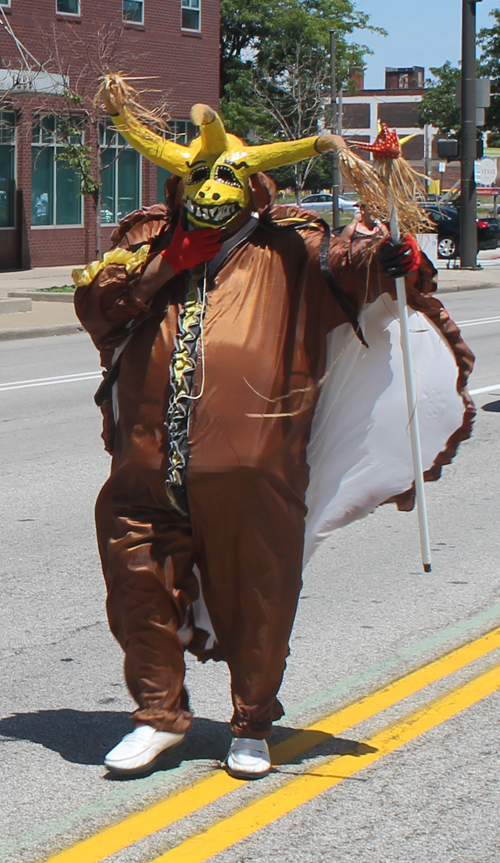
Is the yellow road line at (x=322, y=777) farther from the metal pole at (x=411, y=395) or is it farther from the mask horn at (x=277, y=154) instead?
the mask horn at (x=277, y=154)

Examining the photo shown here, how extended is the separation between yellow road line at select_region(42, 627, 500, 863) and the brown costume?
19 cm

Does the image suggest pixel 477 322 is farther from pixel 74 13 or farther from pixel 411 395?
pixel 411 395

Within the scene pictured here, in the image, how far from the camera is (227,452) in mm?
3102

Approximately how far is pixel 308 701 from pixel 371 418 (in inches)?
42.5

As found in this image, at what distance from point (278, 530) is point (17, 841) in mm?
1074

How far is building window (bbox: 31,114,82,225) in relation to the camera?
2527 centimetres

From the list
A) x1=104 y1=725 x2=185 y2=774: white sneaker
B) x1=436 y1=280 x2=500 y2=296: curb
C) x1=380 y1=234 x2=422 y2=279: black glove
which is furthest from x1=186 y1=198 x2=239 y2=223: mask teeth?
x1=436 y1=280 x2=500 y2=296: curb

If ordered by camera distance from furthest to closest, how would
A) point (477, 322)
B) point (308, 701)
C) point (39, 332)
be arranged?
point (477, 322) → point (39, 332) → point (308, 701)

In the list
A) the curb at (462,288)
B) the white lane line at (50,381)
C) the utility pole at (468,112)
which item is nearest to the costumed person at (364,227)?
the white lane line at (50,381)

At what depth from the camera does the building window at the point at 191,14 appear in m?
27.7

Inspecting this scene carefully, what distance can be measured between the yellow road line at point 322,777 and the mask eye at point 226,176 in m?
1.73

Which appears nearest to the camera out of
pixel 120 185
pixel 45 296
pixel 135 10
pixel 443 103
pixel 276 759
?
pixel 276 759

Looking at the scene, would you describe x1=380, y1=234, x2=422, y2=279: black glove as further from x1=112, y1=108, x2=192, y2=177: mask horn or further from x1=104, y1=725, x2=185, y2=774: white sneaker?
x1=104, y1=725, x2=185, y2=774: white sneaker

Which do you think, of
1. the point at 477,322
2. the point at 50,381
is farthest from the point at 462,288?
the point at 50,381
